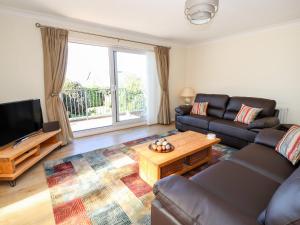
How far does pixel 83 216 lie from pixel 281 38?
451 centimetres

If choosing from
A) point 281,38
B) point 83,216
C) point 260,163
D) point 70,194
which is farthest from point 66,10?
point 281,38

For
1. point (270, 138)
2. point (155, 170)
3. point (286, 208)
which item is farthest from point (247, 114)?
point (286, 208)

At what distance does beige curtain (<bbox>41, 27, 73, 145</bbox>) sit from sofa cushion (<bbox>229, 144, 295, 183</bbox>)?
120 inches

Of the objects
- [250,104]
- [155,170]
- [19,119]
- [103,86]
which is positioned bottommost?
[155,170]

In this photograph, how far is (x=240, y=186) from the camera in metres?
1.38

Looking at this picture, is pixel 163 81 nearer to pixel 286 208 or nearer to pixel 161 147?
pixel 161 147

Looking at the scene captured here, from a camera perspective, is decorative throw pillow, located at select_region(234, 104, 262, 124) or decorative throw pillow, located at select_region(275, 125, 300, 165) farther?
decorative throw pillow, located at select_region(234, 104, 262, 124)

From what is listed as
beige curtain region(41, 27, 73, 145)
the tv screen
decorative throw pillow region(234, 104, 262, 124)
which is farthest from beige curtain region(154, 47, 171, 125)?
the tv screen

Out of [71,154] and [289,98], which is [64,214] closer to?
[71,154]

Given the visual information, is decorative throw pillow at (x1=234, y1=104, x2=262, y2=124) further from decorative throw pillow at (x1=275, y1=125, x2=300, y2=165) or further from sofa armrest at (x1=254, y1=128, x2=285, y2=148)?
decorative throw pillow at (x1=275, y1=125, x2=300, y2=165)

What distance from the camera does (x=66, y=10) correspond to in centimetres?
281

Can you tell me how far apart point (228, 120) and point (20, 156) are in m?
3.66

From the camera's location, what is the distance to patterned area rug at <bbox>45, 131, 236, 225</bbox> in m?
1.63

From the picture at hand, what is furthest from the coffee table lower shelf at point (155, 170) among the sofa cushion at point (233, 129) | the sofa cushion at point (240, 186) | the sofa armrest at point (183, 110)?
the sofa armrest at point (183, 110)
